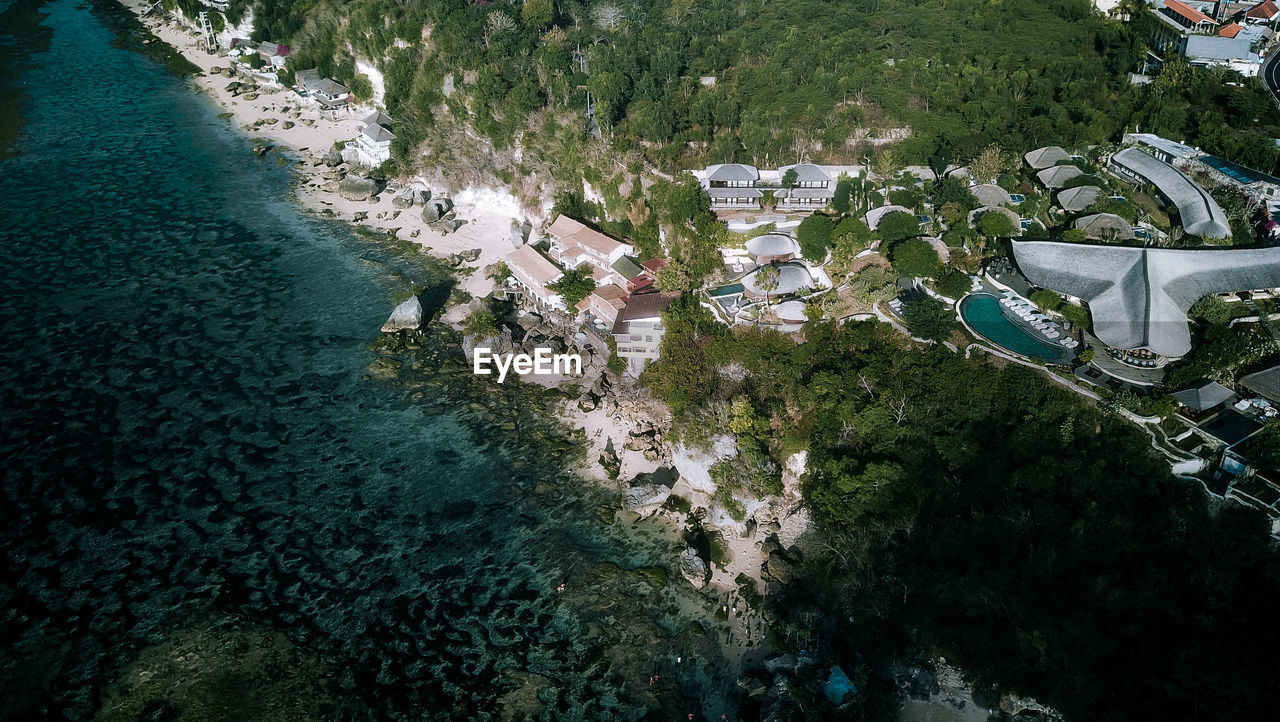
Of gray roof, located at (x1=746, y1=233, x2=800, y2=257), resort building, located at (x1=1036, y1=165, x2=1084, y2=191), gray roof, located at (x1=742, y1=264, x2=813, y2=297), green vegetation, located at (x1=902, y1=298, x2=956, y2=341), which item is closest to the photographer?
green vegetation, located at (x1=902, y1=298, x2=956, y2=341)

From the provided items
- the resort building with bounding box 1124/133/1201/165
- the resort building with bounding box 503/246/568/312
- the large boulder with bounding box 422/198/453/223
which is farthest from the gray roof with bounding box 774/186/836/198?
the large boulder with bounding box 422/198/453/223

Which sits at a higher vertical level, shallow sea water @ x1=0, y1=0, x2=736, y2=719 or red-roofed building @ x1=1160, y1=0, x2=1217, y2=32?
red-roofed building @ x1=1160, y1=0, x2=1217, y2=32

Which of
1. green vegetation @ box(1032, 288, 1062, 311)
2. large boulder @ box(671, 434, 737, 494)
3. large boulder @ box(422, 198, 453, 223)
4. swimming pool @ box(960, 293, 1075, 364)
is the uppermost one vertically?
green vegetation @ box(1032, 288, 1062, 311)

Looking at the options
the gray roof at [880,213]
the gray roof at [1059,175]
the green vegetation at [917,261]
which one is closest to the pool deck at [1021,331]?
the green vegetation at [917,261]

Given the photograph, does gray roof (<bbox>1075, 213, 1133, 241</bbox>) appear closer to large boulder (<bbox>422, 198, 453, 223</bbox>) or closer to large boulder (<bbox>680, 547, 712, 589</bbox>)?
large boulder (<bbox>680, 547, 712, 589</bbox>)

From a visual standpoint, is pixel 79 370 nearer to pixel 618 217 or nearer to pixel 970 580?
pixel 618 217

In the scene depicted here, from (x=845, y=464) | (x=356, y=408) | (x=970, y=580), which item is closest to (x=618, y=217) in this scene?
(x=356, y=408)

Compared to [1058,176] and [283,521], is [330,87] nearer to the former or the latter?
[283,521]
